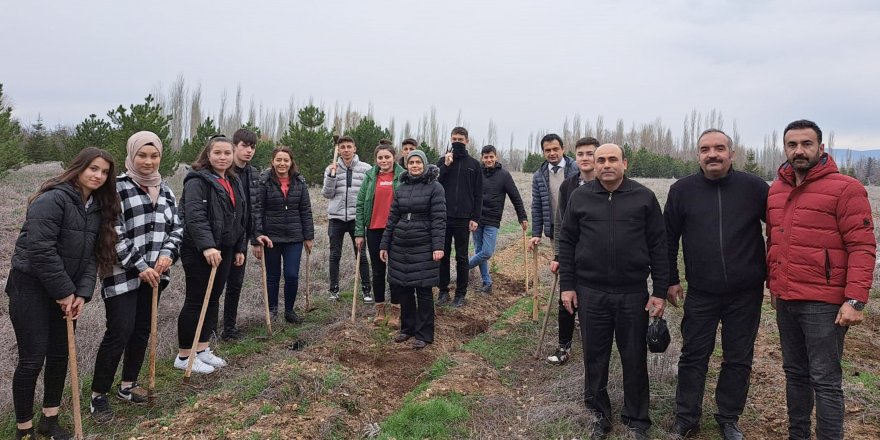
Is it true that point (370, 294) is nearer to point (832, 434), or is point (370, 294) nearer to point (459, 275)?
point (459, 275)

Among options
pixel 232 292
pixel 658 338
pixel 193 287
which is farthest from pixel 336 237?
pixel 658 338

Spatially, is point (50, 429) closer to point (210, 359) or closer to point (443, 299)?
point (210, 359)

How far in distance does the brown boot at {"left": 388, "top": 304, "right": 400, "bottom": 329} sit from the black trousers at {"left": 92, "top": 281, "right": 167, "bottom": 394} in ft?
8.37

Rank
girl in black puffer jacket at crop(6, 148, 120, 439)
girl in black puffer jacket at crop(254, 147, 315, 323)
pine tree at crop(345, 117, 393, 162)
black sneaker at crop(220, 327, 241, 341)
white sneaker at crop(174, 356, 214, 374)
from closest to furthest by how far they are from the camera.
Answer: girl in black puffer jacket at crop(6, 148, 120, 439) < white sneaker at crop(174, 356, 214, 374) < black sneaker at crop(220, 327, 241, 341) < girl in black puffer jacket at crop(254, 147, 315, 323) < pine tree at crop(345, 117, 393, 162)

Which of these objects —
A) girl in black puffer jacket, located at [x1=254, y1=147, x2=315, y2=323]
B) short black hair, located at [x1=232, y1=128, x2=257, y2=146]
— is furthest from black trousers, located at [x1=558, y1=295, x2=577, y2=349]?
short black hair, located at [x1=232, y1=128, x2=257, y2=146]

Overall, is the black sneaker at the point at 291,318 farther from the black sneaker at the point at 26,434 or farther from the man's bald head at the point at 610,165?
the man's bald head at the point at 610,165

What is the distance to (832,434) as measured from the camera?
3.04 m

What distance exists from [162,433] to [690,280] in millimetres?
3692

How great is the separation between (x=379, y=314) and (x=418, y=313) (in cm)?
75

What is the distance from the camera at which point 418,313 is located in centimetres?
529

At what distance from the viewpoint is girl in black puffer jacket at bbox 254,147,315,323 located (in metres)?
5.76

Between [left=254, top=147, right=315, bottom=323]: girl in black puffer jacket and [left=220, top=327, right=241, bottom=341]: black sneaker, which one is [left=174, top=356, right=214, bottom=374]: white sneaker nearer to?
[left=220, top=327, right=241, bottom=341]: black sneaker

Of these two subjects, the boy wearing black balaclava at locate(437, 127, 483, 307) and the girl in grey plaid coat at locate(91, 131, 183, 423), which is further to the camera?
the boy wearing black balaclava at locate(437, 127, 483, 307)

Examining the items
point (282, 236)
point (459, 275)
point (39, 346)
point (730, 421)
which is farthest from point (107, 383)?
point (730, 421)
